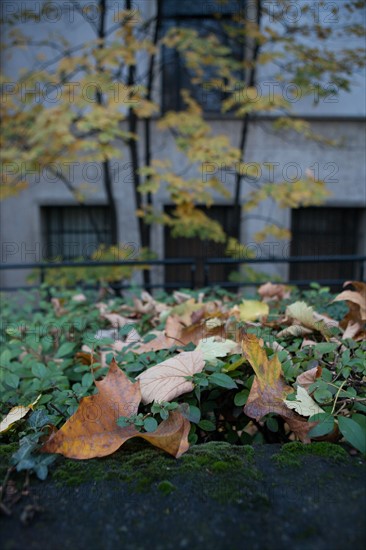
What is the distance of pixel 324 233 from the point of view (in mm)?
9492

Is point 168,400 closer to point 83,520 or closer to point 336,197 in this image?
point 83,520

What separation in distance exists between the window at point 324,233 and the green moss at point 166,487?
28.4ft

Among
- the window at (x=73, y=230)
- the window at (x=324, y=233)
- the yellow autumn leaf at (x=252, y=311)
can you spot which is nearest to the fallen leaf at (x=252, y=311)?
the yellow autumn leaf at (x=252, y=311)

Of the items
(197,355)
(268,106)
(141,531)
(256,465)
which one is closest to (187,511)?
(141,531)

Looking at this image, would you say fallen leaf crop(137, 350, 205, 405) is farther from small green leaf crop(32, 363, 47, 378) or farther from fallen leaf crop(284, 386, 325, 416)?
small green leaf crop(32, 363, 47, 378)

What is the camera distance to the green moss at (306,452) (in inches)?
→ 41.1

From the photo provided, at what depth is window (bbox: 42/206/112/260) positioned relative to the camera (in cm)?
920

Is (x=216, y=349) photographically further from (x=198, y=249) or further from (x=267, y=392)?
(x=198, y=249)

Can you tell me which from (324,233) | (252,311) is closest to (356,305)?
(252,311)

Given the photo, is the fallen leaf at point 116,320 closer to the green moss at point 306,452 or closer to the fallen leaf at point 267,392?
the fallen leaf at point 267,392

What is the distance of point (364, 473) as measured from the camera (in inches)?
39.0

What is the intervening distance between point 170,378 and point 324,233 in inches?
341

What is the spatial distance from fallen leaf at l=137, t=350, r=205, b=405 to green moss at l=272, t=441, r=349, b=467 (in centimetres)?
32

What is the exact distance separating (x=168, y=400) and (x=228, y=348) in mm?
291
